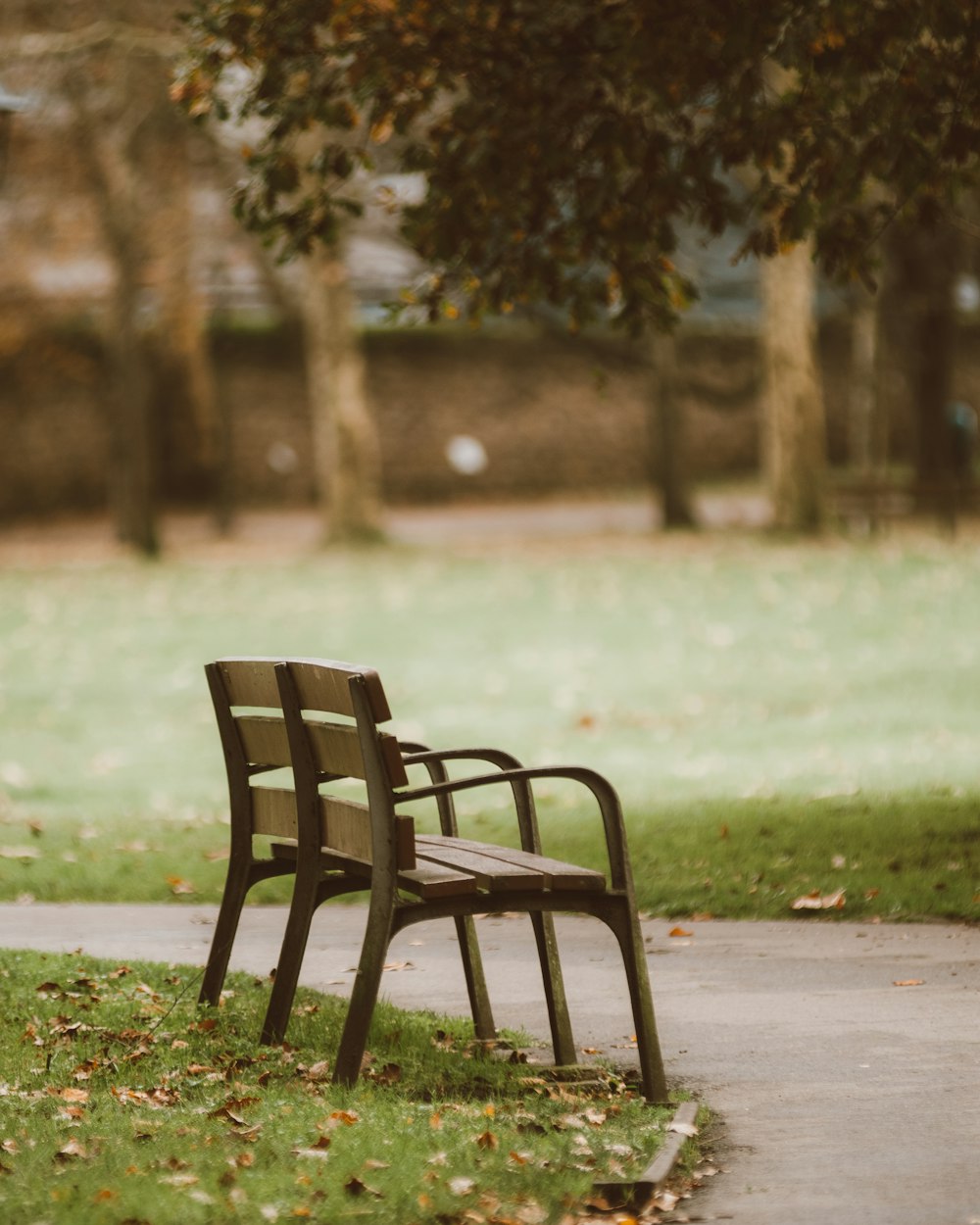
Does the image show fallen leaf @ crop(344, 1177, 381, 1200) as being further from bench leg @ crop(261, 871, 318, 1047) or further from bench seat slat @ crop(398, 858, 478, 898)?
bench leg @ crop(261, 871, 318, 1047)

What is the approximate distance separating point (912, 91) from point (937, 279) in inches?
992

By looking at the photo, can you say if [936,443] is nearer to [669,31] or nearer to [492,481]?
[492,481]

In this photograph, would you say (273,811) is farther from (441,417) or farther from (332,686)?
(441,417)

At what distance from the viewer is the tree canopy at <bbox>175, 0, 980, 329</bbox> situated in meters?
8.85

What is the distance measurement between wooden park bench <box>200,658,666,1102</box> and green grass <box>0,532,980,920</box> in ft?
7.65

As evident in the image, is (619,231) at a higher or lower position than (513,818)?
higher

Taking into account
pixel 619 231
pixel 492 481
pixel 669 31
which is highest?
pixel 669 31

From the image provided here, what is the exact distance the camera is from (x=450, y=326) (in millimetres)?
46062

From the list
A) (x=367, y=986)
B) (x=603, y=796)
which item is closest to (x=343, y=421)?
(x=603, y=796)

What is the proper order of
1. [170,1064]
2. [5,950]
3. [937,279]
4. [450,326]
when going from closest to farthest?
1. [170,1064]
2. [5,950]
3. [937,279]
4. [450,326]

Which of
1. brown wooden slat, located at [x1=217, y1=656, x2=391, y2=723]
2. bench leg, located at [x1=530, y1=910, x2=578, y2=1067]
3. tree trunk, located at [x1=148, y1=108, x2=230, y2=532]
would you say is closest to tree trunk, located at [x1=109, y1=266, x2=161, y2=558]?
tree trunk, located at [x1=148, y1=108, x2=230, y2=532]

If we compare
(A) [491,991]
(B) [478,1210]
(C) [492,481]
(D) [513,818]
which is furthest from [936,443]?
(B) [478,1210]

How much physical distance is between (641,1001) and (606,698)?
1069 centimetres

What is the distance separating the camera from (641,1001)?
204 inches
